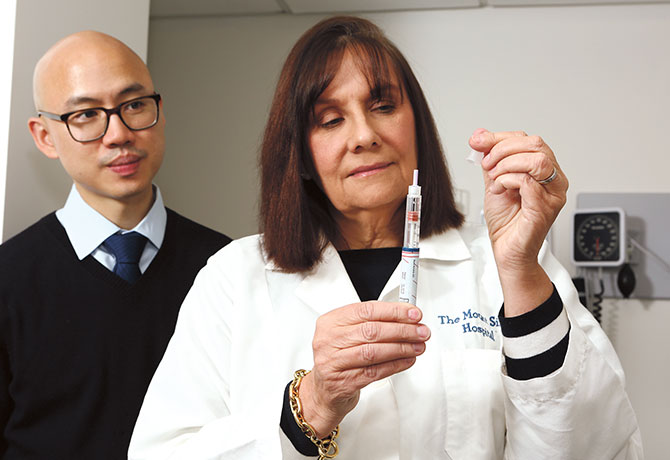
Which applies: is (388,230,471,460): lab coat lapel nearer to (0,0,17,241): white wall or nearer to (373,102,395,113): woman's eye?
(373,102,395,113): woman's eye

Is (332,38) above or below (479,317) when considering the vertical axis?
above

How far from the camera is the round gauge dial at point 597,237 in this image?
94.0 inches

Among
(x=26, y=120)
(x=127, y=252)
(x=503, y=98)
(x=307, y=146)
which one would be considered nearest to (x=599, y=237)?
(x=503, y=98)

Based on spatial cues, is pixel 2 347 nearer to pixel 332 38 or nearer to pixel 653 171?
pixel 332 38

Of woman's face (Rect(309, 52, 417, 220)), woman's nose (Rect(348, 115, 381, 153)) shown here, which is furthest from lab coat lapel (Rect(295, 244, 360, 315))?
woman's nose (Rect(348, 115, 381, 153))

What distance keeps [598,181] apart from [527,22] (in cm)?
65

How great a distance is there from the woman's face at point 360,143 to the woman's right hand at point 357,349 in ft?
1.02

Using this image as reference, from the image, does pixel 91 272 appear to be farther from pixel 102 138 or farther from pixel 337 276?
pixel 337 276

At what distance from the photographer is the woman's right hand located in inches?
35.2

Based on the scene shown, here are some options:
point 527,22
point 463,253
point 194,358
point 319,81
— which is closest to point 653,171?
point 527,22

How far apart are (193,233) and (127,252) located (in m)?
0.19

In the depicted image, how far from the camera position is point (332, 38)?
1.26 m

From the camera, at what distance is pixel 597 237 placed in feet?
7.89

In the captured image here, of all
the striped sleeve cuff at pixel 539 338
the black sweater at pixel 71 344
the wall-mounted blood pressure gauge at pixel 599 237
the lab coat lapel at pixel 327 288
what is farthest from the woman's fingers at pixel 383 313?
the wall-mounted blood pressure gauge at pixel 599 237
